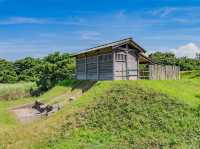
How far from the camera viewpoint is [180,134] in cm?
1511

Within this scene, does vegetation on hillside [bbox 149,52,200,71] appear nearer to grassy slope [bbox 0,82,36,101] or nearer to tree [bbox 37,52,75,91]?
tree [bbox 37,52,75,91]

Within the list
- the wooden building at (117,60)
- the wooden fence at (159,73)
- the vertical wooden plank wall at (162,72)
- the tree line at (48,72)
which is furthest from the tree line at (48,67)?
the vertical wooden plank wall at (162,72)

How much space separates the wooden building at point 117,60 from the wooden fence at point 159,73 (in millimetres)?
953

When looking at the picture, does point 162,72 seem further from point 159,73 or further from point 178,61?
point 178,61

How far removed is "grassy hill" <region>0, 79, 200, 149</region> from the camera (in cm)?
1480

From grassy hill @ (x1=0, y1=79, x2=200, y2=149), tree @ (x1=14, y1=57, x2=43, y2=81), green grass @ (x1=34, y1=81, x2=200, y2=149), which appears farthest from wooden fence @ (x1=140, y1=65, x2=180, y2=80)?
tree @ (x1=14, y1=57, x2=43, y2=81)

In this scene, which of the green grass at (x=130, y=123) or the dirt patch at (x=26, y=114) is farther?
the dirt patch at (x=26, y=114)

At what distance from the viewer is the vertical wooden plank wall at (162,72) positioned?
27.2m

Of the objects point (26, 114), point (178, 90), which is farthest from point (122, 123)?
point (26, 114)

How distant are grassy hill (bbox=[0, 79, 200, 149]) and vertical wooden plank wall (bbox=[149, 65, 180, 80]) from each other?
6076 millimetres

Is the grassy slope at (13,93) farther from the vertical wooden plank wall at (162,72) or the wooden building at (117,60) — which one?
the vertical wooden plank wall at (162,72)

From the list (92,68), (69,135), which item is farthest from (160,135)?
(92,68)

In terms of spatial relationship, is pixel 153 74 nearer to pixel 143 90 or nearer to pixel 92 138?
pixel 143 90

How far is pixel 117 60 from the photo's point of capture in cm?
2634
